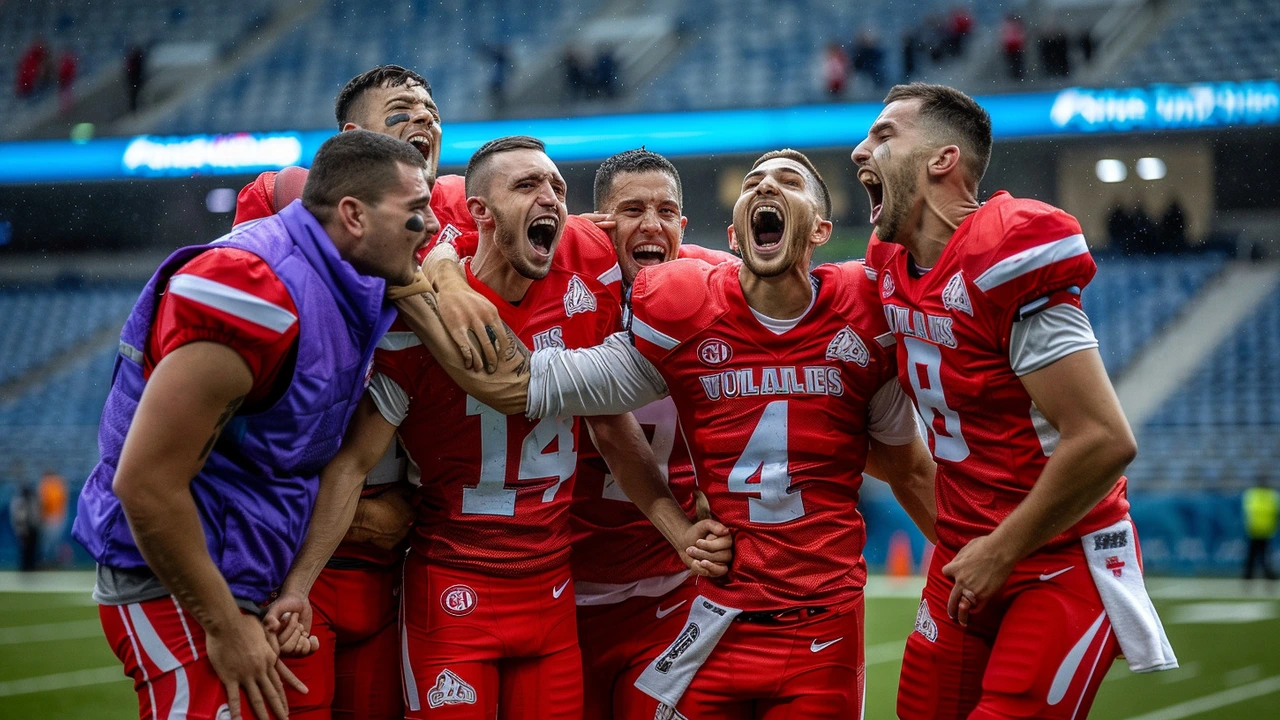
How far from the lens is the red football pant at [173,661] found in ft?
9.23

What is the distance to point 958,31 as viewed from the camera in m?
20.6

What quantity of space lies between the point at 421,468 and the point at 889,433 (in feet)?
4.64

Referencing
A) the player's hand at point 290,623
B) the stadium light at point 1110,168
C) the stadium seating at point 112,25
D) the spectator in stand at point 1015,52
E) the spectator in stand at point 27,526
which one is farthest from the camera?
the stadium seating at point 112,25

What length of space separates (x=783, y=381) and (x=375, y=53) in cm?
2243

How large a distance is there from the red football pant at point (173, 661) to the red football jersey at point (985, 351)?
1.90 m

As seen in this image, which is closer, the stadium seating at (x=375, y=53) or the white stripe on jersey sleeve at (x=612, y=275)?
the white stripe on jersey sleeve at (x=612, y=275)

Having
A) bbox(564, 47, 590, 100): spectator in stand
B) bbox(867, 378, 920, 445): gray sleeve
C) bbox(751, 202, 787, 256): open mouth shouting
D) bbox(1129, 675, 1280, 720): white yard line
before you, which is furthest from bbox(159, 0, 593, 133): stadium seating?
bbox(867, 378, 920, 445): gray sleeve

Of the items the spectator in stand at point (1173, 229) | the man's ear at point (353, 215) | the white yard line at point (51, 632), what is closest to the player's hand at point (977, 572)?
the man's ear at point (353, 215)

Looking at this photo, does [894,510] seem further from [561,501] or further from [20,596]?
[561,501]

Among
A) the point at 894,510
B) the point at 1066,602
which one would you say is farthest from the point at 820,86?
the point at 1066,602

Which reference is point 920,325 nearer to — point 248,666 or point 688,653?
point 688,653

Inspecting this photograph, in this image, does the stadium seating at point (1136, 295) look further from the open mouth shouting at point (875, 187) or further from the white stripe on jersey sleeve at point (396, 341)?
the white stripe on jersey sleeve at point (396, 341)

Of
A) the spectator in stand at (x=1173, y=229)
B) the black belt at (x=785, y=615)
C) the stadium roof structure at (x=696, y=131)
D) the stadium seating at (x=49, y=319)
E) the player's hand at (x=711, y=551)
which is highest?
the stadium roof structure at (x=696, y=131)

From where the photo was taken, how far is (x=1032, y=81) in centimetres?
1867
